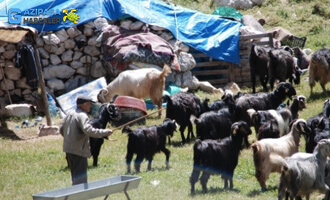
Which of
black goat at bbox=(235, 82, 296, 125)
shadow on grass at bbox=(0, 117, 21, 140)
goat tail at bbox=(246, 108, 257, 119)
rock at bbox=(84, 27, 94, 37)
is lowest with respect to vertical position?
shadow on grass at bbox=(0, 117, 21, 140)

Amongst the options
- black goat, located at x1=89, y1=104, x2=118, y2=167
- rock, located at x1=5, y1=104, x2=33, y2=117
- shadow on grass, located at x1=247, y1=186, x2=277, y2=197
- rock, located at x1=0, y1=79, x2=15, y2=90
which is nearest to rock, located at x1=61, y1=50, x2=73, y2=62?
rock, located at x1=0, y1=79, x2=15, y2=90

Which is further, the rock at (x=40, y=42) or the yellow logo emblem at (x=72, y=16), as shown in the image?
the yellow logo emblem at (x=72, y=16)

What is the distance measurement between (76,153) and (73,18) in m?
9.66

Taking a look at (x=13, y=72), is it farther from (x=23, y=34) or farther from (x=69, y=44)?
(x=23, y=34)

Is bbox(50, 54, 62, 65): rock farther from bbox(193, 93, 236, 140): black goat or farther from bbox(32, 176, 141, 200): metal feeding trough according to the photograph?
bbox(32, 176, 141, 200): metal feeding trough

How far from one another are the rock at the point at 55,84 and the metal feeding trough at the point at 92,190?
391 inches

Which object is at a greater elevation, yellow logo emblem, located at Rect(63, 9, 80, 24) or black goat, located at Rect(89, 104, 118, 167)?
yellow logo emblem, located at Rect(63, 9, 80, 24)

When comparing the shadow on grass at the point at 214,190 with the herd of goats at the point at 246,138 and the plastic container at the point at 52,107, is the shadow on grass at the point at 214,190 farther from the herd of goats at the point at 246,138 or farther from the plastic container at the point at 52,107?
the plastic container at the point at 52,107

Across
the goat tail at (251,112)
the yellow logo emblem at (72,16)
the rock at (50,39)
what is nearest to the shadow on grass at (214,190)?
the goat tail at (251,112)

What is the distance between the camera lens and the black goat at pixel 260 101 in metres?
12.4

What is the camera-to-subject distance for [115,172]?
1068 cm

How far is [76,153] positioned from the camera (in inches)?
344

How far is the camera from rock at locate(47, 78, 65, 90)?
17.5m

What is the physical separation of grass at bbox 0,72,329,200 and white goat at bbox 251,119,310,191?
30cm
